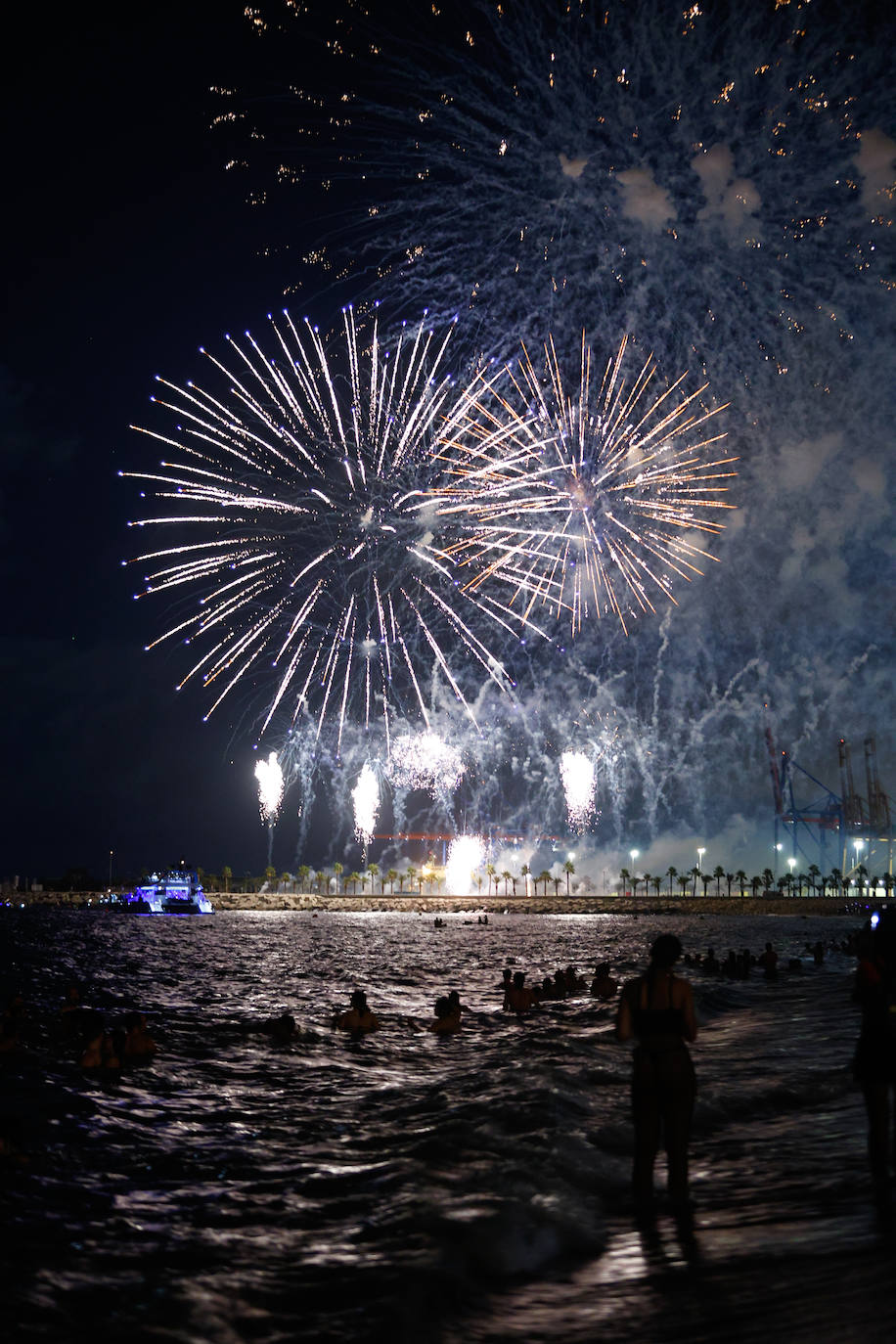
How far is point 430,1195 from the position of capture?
32.4 feet

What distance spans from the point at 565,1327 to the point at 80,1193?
6551 millimetres

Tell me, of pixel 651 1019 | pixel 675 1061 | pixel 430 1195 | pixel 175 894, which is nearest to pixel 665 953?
pixel 651 1019

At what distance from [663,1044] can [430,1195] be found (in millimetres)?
3420

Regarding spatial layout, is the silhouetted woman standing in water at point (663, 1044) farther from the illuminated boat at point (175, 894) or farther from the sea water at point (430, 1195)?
the illuminated boat at point (175, 894)

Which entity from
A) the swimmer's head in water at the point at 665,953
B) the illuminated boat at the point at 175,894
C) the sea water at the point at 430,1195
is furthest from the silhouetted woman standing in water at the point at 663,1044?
the illuminated boat at the point at 175,894

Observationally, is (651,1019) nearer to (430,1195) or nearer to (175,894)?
(430,1195)

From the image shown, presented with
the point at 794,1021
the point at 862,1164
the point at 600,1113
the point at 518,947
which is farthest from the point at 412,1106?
the point at 518,947

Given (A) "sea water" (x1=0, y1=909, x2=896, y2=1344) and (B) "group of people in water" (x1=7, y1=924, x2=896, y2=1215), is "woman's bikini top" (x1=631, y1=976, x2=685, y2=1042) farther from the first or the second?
(A) "sea water" (x1=0, y1=909, x2=896, y2=1344)

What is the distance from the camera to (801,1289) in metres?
6.18

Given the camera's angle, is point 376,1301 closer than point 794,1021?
Yes

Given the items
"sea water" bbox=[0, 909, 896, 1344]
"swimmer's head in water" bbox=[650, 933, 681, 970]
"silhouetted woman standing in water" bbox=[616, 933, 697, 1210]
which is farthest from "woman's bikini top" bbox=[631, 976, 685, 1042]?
"sea water" bbox=[0, 909, 896, 1344]

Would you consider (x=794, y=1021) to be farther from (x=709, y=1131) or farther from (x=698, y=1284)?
(x=698, y=1284)

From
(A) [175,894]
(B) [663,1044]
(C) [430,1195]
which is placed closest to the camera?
(B) [663,1044]

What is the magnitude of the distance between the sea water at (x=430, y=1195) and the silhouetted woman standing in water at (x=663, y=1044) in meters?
0.82
